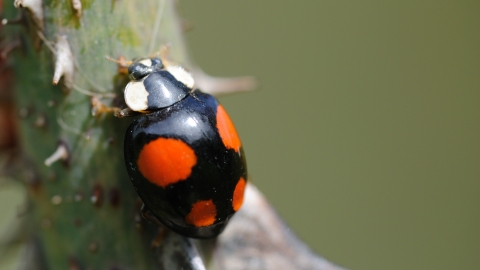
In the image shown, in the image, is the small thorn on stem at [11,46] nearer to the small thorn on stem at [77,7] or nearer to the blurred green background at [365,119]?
the small thorn on stem at [77,7]

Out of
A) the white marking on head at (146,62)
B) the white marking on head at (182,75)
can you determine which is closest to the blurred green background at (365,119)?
the white marking on head at (182,75)

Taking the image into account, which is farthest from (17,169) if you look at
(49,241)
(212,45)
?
(212,45)

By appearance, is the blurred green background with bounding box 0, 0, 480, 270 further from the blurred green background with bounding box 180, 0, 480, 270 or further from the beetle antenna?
the beetle antenna

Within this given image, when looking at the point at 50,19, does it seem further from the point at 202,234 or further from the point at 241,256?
the point at 241,256

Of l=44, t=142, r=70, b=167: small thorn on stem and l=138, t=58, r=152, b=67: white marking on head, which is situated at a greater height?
l=138, t=58, r=152, b=67: white marking on head

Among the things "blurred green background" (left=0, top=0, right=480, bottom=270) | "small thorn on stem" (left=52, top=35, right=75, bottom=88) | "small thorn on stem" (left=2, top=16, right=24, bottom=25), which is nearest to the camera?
"small thorn on stem" (left=52, top=35, right=75, bottom=88)

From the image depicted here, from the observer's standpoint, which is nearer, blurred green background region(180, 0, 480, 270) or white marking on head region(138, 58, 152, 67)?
white marking on head region(138, 58, 152, 67)

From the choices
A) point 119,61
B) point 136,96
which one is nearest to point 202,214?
point 136,96

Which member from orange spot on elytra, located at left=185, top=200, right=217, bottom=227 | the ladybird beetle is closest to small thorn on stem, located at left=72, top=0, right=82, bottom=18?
the ladybird beetle
